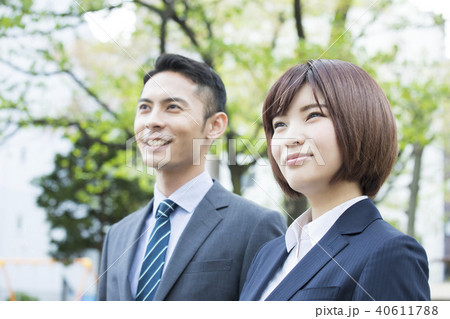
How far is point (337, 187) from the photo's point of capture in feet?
3.95

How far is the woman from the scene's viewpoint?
3.21 ft

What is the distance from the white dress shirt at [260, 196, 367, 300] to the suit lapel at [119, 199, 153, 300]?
1.95 ft

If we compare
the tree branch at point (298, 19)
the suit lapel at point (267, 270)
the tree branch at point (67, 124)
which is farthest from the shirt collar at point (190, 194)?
the tree branch at point (67, 124)

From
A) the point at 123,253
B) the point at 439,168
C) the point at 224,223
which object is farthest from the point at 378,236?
the point at 439,168

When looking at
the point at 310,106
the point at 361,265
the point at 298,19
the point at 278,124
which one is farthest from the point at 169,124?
the point at 298,19

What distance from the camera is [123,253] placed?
5.83 ft

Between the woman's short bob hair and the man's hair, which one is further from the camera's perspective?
the man's hair

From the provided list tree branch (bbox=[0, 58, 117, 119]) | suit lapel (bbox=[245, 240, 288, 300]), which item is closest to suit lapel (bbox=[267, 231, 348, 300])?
suit lapel (bbox=[245, 240, 288, 300])

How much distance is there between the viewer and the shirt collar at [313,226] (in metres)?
1.19

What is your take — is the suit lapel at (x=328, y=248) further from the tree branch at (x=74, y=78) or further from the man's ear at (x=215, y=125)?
the tree branch at (x=74, y=78)

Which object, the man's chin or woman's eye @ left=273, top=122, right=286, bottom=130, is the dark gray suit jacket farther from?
woman's eye @ left=273, top=122, right=286, bottom=130
